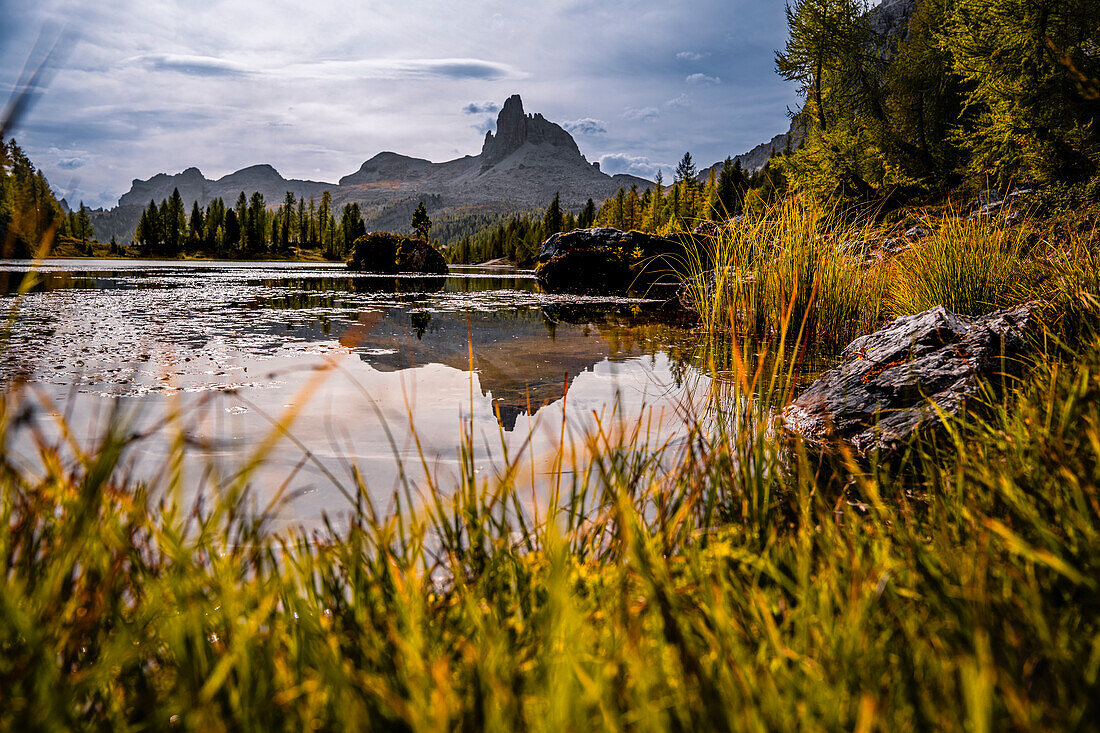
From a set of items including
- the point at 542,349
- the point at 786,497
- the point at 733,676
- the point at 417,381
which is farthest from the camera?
the point at 542,349

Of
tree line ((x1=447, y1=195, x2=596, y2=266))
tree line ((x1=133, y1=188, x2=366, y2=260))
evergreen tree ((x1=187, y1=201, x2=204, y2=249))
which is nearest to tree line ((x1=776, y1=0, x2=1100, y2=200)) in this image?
tree line ((x1=447, y1=195, x2=596, y2=266))

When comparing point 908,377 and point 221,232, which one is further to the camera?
point 221,232

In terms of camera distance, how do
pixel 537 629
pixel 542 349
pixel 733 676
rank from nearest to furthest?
pixel 733 676
pixel 537 629
pixel 542 349

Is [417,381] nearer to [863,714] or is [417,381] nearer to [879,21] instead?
[863,714]

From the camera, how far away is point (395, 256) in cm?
3450

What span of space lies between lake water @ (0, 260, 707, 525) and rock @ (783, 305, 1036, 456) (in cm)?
87

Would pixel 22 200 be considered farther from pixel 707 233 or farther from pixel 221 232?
pixel 221 232

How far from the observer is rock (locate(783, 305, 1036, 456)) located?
3029 mm

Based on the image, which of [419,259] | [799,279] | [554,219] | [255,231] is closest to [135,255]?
[255,231]

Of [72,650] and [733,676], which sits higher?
[733,676]

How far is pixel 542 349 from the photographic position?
22.6 ft

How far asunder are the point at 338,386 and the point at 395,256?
3158 centimetres

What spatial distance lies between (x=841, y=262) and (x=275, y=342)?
6.64 metres

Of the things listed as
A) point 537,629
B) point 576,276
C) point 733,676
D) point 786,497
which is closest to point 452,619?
point 537,629
